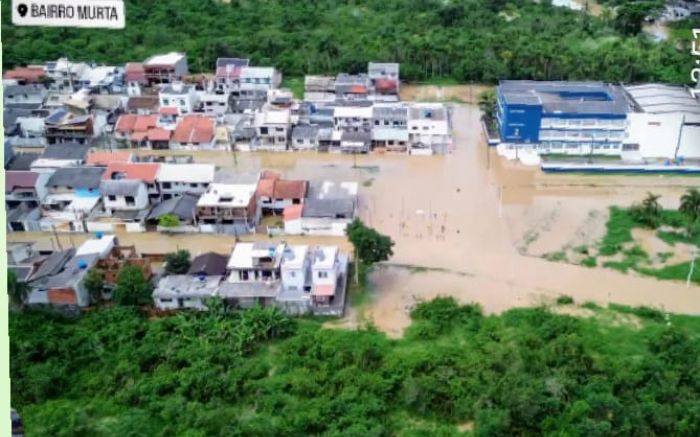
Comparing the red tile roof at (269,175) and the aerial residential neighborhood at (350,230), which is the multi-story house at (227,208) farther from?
the red tile roof at (269,175)

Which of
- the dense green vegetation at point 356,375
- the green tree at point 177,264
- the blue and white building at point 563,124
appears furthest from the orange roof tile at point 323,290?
the blue and white building at point 563,124

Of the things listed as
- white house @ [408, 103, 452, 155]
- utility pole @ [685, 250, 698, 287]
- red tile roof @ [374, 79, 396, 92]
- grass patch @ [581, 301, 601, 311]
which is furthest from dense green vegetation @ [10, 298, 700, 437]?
red tile roof @ [374, 79, 396, 92]

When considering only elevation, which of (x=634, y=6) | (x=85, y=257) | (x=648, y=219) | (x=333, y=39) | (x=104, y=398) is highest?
(x=634, y=6)

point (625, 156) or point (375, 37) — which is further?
point (375, 37)

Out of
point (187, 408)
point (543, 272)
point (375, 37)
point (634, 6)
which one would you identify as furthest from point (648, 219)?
point (634, 6)

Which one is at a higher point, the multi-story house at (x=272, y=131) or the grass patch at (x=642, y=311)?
the multi-story house at (x=272, y=131)

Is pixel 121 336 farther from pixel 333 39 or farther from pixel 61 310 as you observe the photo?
pixel 333 39

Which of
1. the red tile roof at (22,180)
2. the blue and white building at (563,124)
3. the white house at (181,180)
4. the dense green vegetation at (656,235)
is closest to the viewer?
the dense green vegetation at (656,235)
